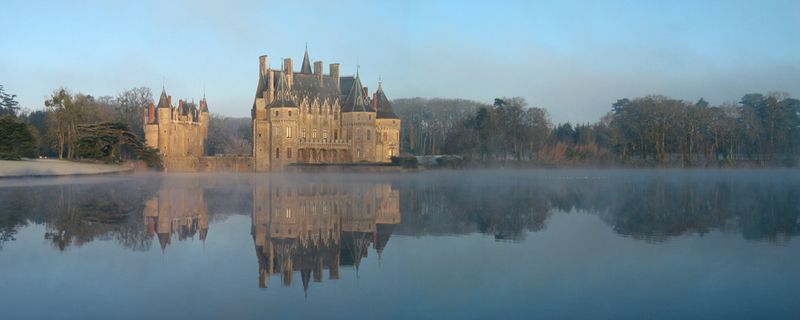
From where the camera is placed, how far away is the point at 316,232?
522 inches

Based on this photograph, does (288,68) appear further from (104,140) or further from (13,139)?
(13,139)

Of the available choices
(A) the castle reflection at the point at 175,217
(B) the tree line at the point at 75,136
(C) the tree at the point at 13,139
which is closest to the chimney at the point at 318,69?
(B) the tree line at the point at 75,136

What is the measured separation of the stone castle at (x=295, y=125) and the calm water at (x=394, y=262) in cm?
4267

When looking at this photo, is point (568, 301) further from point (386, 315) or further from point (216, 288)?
point (216, 288)

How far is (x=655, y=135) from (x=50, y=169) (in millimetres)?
49214

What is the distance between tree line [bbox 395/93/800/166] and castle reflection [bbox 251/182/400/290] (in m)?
44.2

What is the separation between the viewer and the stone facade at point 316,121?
6144 centimetres

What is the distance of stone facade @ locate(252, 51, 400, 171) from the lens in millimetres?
61438

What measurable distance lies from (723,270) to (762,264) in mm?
916

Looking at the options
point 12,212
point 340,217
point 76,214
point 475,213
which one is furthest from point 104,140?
point 475,213

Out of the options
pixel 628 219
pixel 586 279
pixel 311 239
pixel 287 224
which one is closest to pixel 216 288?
pixel 311 239

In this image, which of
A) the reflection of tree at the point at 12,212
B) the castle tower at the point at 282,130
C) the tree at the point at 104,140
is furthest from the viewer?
the castle tower at the point at 282,130

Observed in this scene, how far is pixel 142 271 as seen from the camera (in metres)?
9.42

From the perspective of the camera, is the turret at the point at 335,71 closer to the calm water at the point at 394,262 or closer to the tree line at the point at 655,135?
the tree line at the point at 655,135
